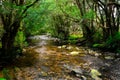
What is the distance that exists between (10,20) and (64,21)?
25780mm

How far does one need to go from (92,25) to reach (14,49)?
12.8m

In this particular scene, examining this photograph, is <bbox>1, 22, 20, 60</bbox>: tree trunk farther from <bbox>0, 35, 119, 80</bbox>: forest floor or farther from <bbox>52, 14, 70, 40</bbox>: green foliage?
<bbox>52, 14, 70, 40</bbox>: green foliage

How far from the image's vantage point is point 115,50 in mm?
19734

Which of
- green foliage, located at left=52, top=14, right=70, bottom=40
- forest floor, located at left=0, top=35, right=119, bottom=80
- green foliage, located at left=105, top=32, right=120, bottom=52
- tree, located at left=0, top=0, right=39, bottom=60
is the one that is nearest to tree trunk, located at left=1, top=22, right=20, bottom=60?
tree, located at left=0, top=0, right=39, bottom=60

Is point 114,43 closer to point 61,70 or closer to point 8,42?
point 61,70

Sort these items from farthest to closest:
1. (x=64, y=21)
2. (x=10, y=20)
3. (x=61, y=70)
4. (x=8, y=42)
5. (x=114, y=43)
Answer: (x=64, y=21) < (x=114, y=43) < (x=8, y=42) < (x=10, y=20) < (x=61, y=70)

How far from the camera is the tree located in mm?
12852

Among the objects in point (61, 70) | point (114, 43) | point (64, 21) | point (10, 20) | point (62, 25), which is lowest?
point (61, 70)

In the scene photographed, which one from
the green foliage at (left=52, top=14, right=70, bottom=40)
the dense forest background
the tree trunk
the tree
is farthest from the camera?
the green foliage at (left=52, top=14, right=70, bottom=40)

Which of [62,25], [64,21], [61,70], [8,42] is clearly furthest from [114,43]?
[62,25]

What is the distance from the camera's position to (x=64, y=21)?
3934 cm

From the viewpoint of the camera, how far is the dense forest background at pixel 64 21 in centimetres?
1371

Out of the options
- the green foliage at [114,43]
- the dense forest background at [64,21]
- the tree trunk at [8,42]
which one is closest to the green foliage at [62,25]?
the dense forest background at [64,21]

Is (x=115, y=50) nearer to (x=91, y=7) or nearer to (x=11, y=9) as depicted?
(x=91, y=7)
